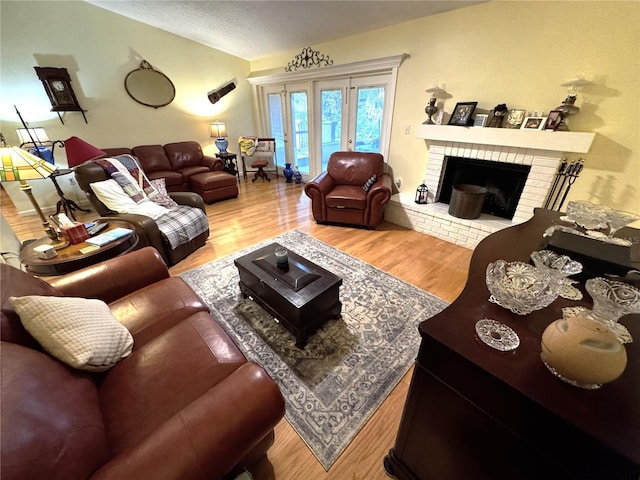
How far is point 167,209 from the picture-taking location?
2.74 m

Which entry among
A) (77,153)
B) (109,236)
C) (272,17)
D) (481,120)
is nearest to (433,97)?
(481,120)

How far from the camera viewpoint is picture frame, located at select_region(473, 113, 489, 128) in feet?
8.84

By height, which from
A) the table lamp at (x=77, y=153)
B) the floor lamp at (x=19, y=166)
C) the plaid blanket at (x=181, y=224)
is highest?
the floor lamp at (x=19, y=166)

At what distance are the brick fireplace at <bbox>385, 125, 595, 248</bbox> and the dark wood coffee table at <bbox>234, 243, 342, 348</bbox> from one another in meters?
1.96

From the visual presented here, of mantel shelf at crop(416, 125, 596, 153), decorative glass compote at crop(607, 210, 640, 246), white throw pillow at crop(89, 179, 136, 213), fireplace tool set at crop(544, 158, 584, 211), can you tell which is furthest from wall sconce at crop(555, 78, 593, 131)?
white throw pillow at crop(89, 179, 136, 213)

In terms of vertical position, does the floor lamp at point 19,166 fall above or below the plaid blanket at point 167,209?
above

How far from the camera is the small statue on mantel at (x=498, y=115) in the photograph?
2543 mm

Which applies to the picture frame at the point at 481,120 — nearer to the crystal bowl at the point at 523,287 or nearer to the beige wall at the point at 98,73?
the crystal bowl at the point at 523,287

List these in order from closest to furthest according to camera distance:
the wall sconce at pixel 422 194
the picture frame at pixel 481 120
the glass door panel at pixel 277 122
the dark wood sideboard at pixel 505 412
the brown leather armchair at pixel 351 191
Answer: the dark wood sideboard at pixel 505 412 < the picture frame at pixel 481 120 < the brown leather armchair at pixel 351 191 < the wall sconce at pixel 422 194 < the glass door panel at pixel 277 122

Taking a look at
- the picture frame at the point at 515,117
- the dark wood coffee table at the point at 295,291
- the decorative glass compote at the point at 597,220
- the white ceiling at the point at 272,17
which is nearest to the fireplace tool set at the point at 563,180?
the picture frame at the point at 515,117

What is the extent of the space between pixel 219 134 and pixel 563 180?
5.35m

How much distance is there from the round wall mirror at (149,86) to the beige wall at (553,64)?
159 inches

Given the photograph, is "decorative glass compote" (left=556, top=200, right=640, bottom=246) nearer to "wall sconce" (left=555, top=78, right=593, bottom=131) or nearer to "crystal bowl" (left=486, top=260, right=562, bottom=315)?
"crystal bowl" (left=486, top=260, right=562, bottom=315)

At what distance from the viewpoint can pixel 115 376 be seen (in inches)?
40.5
